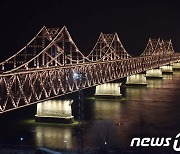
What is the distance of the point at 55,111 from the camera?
1563 inches

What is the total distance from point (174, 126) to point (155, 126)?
5.39ft

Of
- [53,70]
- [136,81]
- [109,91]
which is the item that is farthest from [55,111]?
[136,81]

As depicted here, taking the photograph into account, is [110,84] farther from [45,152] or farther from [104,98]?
[45,152]

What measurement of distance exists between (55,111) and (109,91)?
19.0 m

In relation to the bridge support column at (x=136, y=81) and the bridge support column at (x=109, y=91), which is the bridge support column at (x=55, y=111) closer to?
the bridge support column at (x=109, y=91)

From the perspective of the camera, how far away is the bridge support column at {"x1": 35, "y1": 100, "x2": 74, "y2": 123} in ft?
129

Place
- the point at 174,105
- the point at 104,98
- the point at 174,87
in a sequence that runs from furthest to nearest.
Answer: the point at 174,87 → the point at 104,98 → the point at 174,105

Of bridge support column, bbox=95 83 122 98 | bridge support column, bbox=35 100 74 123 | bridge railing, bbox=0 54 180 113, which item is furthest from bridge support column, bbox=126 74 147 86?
bridge support column, bbox=35 100 74 123

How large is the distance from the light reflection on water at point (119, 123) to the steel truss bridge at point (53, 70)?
2510mm

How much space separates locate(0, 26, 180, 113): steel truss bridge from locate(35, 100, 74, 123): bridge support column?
29.1 inches

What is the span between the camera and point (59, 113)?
39.6 m

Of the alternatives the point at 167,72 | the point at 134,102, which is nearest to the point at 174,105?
the point at 134,102

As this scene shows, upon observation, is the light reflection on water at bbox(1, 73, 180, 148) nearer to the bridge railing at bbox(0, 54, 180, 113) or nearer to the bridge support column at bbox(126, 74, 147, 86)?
the bridge railing at bbox(0, 54, 180, 113)

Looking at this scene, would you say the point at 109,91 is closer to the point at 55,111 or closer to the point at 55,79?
the point at 55,79
